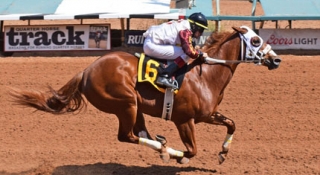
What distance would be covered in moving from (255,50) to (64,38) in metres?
7.57

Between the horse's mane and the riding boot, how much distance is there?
0.55m

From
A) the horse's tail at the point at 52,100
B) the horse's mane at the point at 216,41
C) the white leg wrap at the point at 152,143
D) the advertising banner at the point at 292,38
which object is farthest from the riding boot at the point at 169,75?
the advertising banner at the point at 292,38

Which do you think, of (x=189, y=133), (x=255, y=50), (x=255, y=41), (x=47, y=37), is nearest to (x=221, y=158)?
(x=189, y=133)

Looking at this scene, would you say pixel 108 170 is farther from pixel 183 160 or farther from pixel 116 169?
pixel 183 160

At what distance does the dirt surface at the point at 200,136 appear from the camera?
7.77m

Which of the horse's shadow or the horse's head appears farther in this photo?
the horse's shadow

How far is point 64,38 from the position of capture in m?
14.1

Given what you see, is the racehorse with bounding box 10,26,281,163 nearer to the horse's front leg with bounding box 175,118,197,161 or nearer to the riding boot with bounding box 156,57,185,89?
the horse's front leg with bounding box 175,118,197,161

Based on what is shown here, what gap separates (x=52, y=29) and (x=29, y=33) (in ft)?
1.84

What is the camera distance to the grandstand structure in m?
14.1

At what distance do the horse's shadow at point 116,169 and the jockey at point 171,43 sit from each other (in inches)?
48.1

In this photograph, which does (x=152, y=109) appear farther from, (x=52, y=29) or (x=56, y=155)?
(x=52, y=29)

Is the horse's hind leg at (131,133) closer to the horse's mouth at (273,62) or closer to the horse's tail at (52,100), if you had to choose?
the horse's tail at (52,100)

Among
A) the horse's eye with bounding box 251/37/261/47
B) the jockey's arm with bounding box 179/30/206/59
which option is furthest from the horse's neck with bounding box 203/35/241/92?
the jockey's arm with bounding box 179/30/206/59
